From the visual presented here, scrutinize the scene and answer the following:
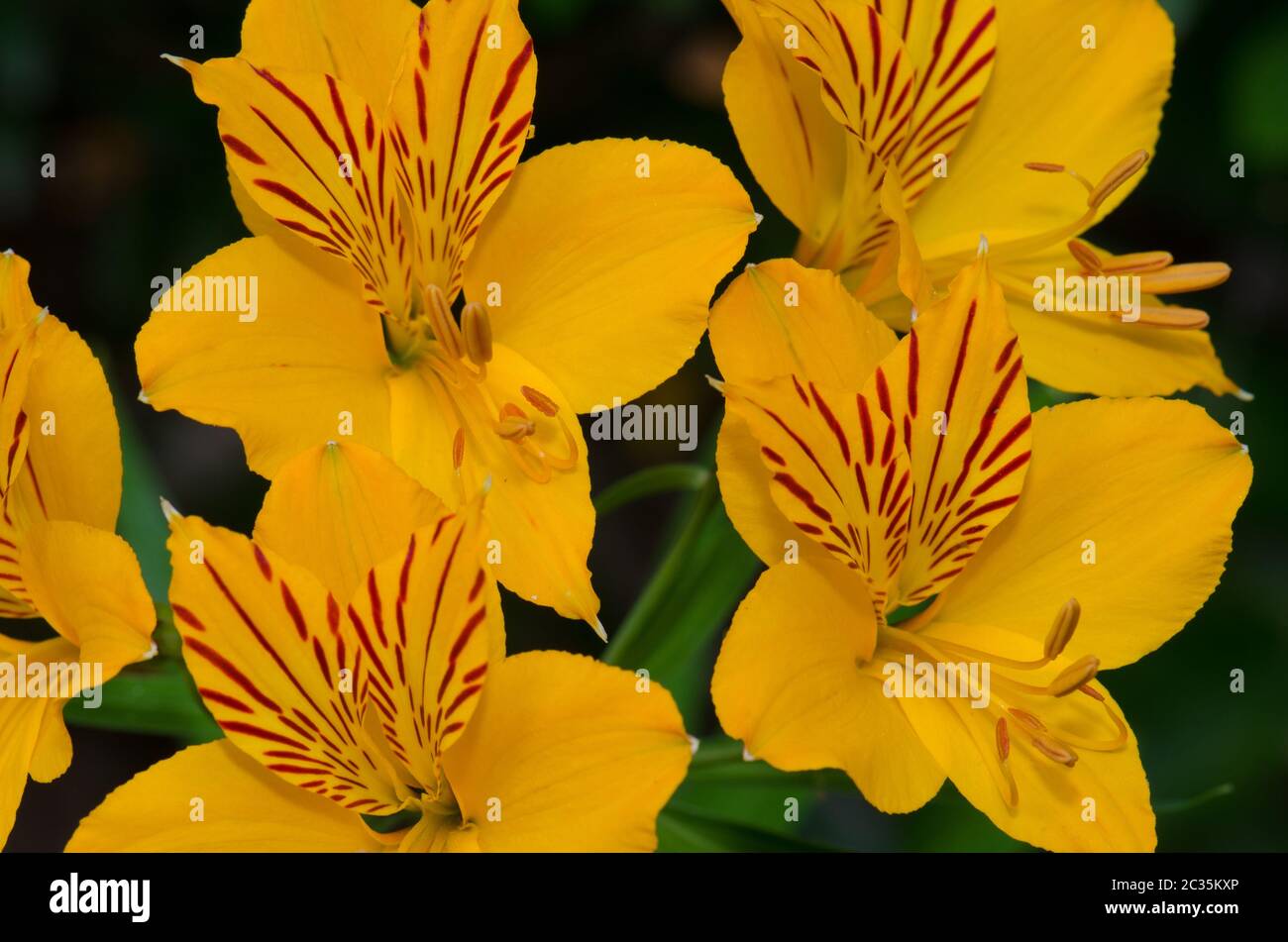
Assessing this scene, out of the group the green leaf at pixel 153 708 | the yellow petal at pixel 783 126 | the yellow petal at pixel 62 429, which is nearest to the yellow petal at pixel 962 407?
the yellow petal at pixel 783 126

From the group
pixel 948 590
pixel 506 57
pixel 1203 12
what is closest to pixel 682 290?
pixel 506 57

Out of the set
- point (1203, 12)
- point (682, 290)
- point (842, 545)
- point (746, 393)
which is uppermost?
point (1203, 12)

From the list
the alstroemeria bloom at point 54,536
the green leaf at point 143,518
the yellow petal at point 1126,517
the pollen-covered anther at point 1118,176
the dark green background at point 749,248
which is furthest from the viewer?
the dark green background at point 749,248

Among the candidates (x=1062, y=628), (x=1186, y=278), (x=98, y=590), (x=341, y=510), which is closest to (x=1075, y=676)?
(x=1062, y=628)

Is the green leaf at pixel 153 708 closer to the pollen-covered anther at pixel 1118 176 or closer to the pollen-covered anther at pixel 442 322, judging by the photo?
the pollen-covered anther at pixel 442 322

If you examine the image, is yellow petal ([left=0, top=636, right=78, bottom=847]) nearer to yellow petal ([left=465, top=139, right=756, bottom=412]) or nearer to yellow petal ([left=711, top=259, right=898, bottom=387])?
yellow petal ([left=465, top=139, right=756, bottom=412])
